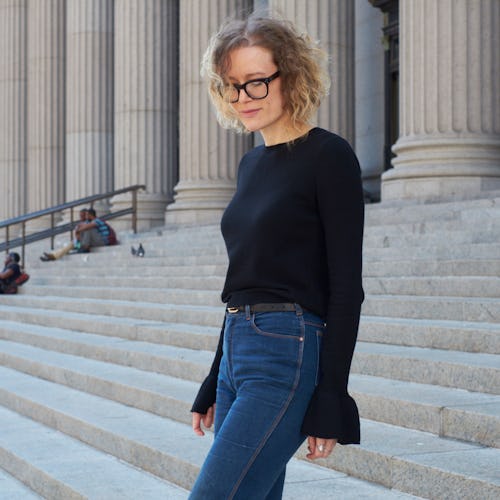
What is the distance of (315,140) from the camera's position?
264 centimetres

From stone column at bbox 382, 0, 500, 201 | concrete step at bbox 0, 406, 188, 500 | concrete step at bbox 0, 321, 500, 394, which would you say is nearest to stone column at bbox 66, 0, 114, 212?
concrete step at bbox 0, 321, 500, 394

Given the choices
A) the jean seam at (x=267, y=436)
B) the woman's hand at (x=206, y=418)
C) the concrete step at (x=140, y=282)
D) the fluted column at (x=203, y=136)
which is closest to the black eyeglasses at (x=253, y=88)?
the jean seam at (x=267, y=436)

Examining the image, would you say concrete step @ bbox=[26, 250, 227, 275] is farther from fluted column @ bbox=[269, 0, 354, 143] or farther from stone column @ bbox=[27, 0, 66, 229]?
stone column @ bbox=[27, 0, 66, 229]

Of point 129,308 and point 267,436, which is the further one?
point 129,308

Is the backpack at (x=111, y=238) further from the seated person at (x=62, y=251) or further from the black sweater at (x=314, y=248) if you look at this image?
the black sweater at (x=314, y=248)

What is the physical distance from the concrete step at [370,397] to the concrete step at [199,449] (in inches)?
2.8

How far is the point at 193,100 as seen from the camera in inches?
718

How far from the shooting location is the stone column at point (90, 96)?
874 inches

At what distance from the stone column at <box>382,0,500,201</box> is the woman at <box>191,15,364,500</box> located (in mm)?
9374

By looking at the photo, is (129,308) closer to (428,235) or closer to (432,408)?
(428,235)

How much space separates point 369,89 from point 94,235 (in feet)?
19.4

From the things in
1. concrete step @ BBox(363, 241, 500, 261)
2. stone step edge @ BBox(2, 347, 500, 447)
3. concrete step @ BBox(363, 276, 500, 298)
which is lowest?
stone step edge @ BBox(2, 347, 500, 447)

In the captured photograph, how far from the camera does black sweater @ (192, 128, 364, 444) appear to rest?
2.49 m

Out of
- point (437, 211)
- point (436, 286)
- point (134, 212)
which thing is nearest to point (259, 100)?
point (436, 286)
